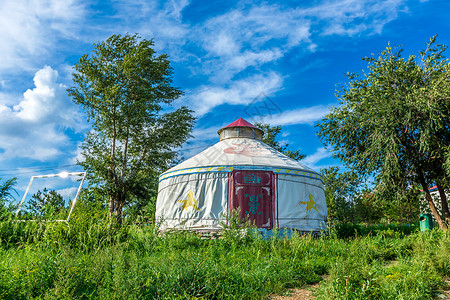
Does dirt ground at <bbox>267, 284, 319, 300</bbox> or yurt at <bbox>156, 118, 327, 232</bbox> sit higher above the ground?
yurt at <bbox>156, 118, 327, 232</bbox>

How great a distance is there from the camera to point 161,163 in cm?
1877

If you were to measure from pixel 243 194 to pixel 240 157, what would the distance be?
1299 millimetres

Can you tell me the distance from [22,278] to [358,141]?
43.0ft

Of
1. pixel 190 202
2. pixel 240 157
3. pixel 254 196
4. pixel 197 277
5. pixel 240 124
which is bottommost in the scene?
pixel 197 277

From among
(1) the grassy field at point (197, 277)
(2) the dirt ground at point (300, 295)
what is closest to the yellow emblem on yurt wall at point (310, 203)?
(1) the grassy field at point (197, 277)

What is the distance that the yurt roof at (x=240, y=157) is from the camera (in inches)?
377

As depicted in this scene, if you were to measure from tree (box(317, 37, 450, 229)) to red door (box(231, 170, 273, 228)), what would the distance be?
17.0 ft

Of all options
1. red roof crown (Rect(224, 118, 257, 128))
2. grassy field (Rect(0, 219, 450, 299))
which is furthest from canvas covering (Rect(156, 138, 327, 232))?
grassy field (Rect(0, 219, 450, 299))

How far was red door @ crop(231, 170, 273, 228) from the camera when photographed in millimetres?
9016

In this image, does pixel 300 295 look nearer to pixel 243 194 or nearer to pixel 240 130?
pixel 243 194

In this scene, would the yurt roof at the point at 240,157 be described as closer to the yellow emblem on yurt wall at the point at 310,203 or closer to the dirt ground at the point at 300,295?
the yellow emblem on yurt wall at the point at 310,203

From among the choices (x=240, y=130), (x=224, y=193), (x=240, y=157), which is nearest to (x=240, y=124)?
(x=240, y=130)

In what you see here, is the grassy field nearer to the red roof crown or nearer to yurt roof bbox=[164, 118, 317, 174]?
yurt roof bbox=[164, 118, 317, 174]

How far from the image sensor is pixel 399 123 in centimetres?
1196
